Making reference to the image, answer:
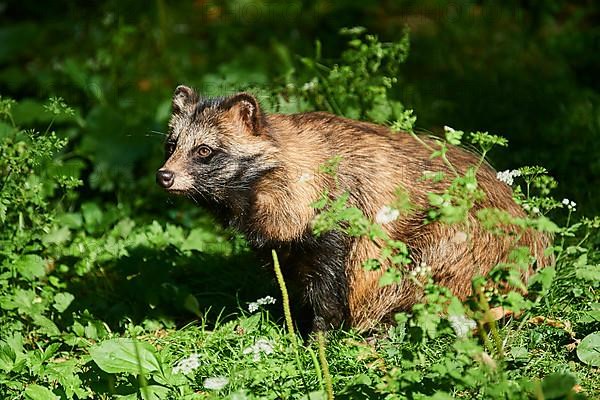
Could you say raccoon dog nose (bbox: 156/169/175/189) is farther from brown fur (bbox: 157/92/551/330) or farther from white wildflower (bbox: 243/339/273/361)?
white wildflower (bbox: 243/339/273/361)

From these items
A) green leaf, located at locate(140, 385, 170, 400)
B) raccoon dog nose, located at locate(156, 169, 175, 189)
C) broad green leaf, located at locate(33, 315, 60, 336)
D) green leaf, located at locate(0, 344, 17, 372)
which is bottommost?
broad green leaf, located at locate(33, 315, 60, 336)

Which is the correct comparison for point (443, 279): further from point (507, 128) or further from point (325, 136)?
point (507, 128)

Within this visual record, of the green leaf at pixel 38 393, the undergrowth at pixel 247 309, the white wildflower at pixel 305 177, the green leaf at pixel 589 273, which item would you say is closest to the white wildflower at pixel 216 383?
the undergrowth at pixel 247 309

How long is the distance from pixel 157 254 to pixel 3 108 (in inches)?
56.0

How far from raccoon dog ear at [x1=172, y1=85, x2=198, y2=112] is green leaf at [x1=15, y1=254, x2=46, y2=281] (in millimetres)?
1370

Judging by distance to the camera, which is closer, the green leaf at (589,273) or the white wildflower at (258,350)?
the green leaf at (589,273)

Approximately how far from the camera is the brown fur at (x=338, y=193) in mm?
5312

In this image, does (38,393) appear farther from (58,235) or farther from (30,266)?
(58,235)

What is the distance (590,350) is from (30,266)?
3388 millimetres

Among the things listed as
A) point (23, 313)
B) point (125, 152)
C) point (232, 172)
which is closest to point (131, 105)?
point (125, 152)

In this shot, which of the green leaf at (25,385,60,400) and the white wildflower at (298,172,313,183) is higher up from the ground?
the white wildflower at (298,172,313,183)

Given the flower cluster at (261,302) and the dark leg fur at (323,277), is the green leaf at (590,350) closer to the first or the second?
the dark leg fur at (323,277)

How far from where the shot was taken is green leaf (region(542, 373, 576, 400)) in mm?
3932

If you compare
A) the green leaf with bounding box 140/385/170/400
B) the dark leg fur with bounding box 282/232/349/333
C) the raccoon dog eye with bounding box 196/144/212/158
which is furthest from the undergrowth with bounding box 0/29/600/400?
the raccoon dog eye with bounding box 196/144/212/158
